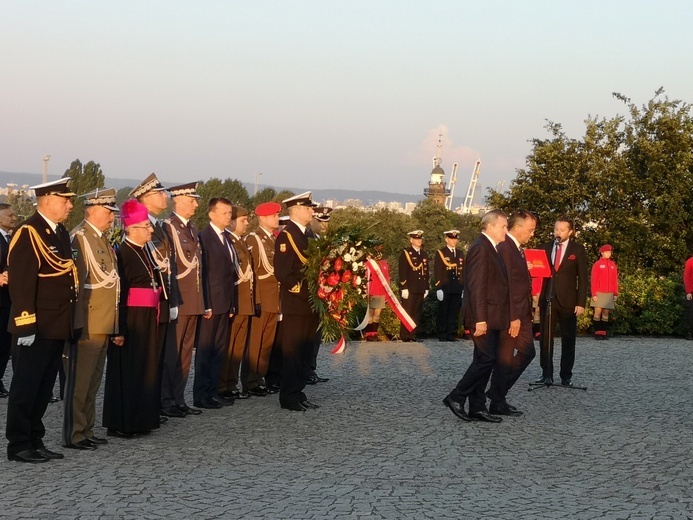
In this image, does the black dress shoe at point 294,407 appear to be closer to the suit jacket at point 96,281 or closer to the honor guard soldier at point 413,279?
A: the suit jacket at point 96,281

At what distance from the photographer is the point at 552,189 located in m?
28.2

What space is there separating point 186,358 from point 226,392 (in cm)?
99

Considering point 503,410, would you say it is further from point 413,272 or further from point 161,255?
point 413,272

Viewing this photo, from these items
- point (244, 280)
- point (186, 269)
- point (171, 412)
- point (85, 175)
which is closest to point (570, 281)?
point (244, 280)

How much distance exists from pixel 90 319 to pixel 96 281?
33cm

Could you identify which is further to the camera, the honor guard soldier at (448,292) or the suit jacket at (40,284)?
the honor guard soldier at (448,292)

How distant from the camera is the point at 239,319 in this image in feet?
38.4

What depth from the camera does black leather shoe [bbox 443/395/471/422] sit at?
10.1m

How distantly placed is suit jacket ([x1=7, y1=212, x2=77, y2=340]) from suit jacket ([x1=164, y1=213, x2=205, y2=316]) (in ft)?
7.18

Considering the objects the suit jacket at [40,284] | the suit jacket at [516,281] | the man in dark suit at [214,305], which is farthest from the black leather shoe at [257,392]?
the suit jacket at [40,284]

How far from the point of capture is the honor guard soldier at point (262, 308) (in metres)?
11.9

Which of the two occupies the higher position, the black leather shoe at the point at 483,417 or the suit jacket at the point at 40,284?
the suit jacket at the point at 40,284

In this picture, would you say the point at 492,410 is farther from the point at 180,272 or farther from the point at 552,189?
the point at 552,189

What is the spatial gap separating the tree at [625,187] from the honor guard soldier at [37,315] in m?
19.8
